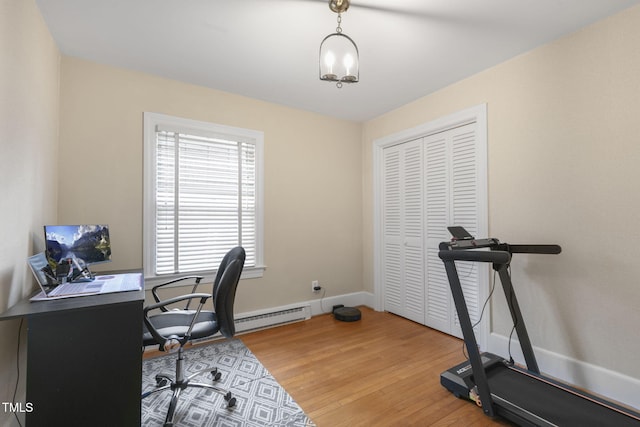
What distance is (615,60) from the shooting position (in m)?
1.88

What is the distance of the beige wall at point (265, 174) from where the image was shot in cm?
239

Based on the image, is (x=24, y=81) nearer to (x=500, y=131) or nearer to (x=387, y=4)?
(x=387, y=4)

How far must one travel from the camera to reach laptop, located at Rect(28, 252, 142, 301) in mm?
1511

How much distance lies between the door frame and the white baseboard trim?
1.39 ft

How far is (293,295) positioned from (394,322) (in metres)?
1.23

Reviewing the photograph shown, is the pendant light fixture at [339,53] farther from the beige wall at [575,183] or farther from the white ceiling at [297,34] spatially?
the beige wall at [575,183]

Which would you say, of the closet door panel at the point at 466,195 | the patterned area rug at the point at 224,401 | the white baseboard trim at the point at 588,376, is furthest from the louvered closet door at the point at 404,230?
the patterned area rug at the point at 224,401

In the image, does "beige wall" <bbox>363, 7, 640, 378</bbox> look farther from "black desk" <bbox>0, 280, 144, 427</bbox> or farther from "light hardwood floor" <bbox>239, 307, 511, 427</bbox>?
"black desk" <bbox>0, 280, 144, 427</bbox>

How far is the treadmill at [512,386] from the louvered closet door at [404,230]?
1.11 meters

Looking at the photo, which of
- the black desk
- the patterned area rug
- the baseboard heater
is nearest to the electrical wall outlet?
the baseboard heater

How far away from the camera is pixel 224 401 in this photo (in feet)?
6.23

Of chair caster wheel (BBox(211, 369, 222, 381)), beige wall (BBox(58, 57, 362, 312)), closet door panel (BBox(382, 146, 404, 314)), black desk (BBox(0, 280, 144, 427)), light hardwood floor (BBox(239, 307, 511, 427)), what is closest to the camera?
black desk (BBox(0, 280, 144, 427))

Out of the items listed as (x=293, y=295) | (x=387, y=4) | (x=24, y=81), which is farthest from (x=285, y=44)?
(x=293, y=295)

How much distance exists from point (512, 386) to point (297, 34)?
285cm
